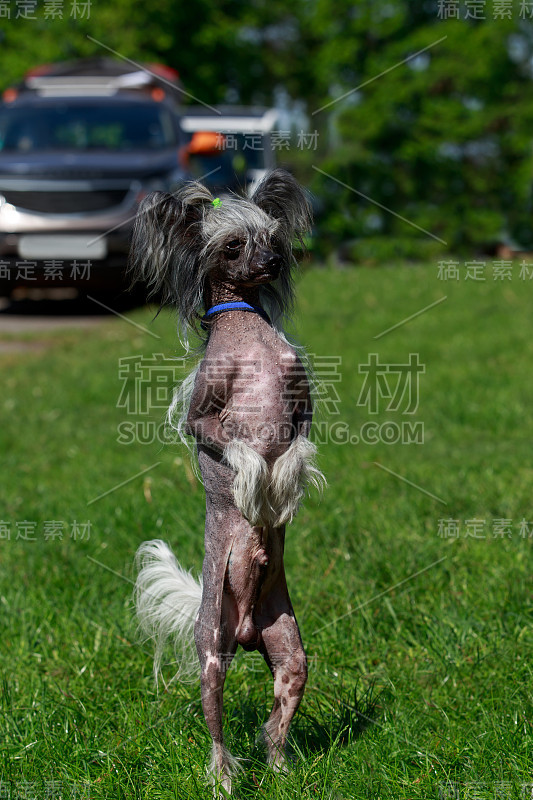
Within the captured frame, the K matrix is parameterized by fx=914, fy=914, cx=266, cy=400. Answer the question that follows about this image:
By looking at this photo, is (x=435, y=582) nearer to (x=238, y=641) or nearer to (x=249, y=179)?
(x=238, y=641)

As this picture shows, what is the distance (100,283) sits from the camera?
959 centimetres

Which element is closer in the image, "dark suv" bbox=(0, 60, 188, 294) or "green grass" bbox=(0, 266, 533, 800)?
"green grass" bbox=(0, 266, 533, 800)

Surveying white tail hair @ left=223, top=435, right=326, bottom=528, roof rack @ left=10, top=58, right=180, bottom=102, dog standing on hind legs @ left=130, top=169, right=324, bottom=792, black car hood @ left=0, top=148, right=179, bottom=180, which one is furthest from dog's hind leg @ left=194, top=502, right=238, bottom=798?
roof rack @ left=10, top=58, right=180, bottom=102

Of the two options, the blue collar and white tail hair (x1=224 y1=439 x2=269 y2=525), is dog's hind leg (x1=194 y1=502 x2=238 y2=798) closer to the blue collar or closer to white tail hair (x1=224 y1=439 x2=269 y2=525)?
white tail hair (x1=224 y1=439 x2=269 y2=525)

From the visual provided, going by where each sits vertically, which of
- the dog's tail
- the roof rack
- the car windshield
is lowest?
the dog's tail

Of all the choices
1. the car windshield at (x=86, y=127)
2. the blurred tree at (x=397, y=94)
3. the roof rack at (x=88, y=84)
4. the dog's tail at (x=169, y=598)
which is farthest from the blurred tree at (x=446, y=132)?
the dog's tail at (x=169, y=598)

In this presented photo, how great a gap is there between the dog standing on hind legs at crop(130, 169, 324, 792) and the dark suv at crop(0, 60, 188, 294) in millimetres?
7348

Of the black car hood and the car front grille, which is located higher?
the black car hood

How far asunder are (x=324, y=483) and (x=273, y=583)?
0.85 feet

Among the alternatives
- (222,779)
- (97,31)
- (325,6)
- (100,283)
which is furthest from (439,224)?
(222,779)

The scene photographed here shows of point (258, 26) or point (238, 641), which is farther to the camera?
point (258, 26)

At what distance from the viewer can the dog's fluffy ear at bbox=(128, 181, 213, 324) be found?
2014 millimetres

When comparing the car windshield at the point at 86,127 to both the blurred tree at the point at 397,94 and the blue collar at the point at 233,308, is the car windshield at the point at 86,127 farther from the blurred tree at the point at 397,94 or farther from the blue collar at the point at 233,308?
the blurred tree at the point at 397,94

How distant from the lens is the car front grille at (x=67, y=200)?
987cm
